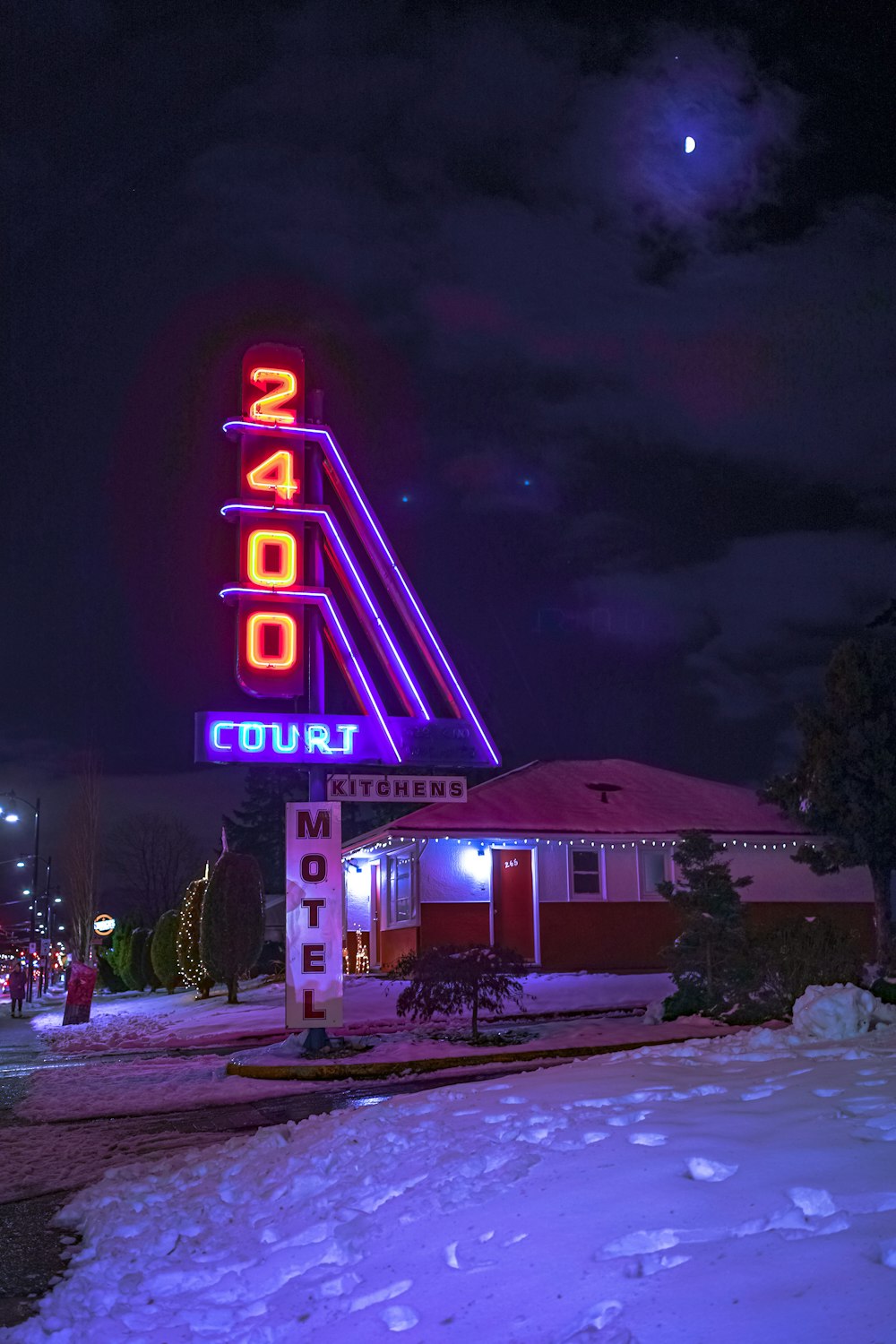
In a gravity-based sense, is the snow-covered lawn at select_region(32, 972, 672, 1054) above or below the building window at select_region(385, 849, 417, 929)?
below

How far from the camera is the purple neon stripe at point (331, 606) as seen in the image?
17859mm

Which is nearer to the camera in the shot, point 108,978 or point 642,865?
point 642,865

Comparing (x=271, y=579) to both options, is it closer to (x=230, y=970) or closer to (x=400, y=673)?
(x=400, y=673)

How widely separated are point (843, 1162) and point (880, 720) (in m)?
24.1

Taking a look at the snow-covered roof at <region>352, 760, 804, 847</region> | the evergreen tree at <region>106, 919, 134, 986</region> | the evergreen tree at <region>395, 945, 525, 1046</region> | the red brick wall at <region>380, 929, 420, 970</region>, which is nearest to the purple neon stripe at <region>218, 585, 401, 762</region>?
the evergreen tree at <region>395, 945, 525, 1046</region>

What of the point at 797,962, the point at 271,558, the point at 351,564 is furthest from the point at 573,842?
the point at 797,962

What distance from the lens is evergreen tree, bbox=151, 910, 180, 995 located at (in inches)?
1454

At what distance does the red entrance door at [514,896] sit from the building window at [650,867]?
2.69 meters

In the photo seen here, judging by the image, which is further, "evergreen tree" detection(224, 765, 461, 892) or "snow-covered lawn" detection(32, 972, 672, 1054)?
"evergreen tree" detection(224, 765, 461, 892)

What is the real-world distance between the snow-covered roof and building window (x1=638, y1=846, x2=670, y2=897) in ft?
2.42

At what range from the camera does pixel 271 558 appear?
18.5 metres

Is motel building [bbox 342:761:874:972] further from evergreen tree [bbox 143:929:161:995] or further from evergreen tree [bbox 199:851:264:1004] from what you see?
evergreen tree [bbox 143:929:161:995]

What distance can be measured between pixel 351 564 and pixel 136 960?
30.5m

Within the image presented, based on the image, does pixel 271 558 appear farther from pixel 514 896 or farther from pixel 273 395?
pixel 514 896
